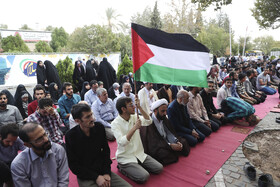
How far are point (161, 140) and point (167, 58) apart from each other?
64.6 inches

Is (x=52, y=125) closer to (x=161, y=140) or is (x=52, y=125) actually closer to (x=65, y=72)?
(x=161, y=140)

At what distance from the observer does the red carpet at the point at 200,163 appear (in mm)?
3121

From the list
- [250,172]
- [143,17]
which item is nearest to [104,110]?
[250,172]

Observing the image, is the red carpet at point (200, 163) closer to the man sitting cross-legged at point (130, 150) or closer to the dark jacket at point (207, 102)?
the man sitting cross-legged at point (130, 150)

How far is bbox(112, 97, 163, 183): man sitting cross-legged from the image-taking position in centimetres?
302

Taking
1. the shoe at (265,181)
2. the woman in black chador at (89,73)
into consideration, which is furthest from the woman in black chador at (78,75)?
the shoe at (265,181)

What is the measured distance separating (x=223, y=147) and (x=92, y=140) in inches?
123

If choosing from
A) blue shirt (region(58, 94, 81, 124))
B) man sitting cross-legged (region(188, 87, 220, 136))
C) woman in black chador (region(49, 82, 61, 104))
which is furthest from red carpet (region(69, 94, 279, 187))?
woman in black chador (region(49, 82, 61, 104))

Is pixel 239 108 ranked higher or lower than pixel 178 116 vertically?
lower

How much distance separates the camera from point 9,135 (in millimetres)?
2580

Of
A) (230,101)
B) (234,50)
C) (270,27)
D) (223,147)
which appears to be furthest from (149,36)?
(234,50)

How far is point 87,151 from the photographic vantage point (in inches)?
101

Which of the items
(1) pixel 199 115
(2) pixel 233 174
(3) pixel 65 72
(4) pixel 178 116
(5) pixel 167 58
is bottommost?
(2) pixel 233 174

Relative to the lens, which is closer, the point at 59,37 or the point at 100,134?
the point at 100,134
